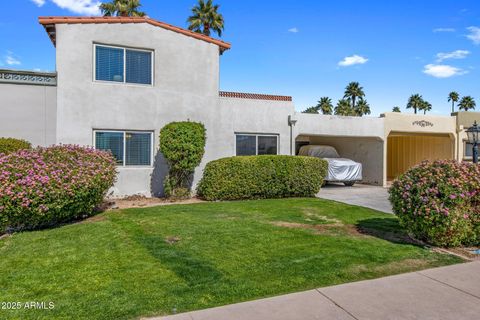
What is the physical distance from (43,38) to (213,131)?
7153 millimetres

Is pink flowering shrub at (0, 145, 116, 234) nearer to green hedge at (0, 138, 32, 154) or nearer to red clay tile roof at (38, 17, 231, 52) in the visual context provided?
green hedge at (0, 138, 32, 154)

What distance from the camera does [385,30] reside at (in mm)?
13500

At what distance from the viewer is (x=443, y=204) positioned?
5711 mm

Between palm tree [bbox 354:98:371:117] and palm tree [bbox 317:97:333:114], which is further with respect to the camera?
palm tree [bbox 317:97:333:114]

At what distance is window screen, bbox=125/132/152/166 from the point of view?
1152 cm

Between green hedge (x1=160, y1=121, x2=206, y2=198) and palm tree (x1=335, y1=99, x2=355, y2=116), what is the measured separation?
38757mm

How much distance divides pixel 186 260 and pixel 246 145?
28.5 ft

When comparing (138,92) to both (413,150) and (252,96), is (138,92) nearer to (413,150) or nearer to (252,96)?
(252,96)

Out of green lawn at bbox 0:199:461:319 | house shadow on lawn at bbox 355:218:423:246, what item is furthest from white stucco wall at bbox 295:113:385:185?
green lawn at bbox 0:199:461:319

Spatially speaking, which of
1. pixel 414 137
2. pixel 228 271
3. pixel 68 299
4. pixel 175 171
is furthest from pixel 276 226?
pixel 414 137

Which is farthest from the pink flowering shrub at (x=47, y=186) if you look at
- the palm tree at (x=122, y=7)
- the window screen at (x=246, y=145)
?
the palm tree at (x=122, y=7)

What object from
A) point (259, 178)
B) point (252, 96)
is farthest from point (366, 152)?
point (259, 178)

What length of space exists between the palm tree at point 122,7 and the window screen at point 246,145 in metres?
20.8

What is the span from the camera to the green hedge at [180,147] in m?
10.8
